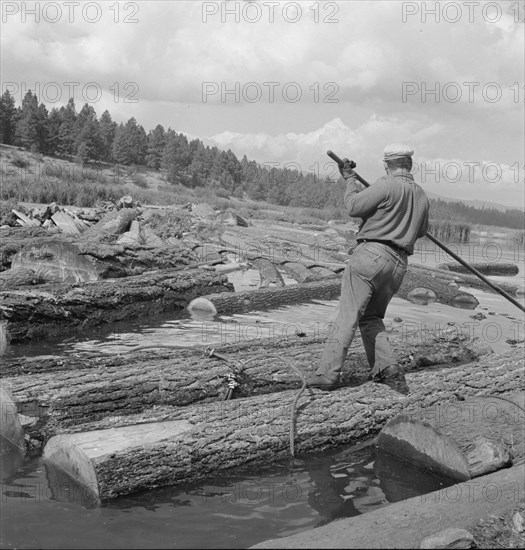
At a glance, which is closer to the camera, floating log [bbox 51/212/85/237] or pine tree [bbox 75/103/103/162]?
floating log [bbox 51/212/85/237]

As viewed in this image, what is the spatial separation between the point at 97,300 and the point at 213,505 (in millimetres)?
6868

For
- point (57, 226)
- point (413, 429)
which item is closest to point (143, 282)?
point (413, 429)

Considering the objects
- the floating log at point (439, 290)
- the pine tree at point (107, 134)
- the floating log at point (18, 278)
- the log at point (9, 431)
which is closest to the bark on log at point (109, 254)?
the floating log at point (18, 278)

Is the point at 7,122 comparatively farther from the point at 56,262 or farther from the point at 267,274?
the point at 56,262

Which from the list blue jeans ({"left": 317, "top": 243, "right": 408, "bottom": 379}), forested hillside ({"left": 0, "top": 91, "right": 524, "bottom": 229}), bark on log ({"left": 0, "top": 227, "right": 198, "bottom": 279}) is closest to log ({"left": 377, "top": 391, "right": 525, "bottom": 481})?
blue jeans ({"left": 317, "top": 243, "right": 408, "bottom": 379})

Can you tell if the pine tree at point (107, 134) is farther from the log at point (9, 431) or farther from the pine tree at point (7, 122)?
the log at point (9, 431)

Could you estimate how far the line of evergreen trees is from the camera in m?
70.8

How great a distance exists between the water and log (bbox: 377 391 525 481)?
0.19 metres

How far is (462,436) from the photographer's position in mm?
5402

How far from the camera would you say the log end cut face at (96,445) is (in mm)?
4781

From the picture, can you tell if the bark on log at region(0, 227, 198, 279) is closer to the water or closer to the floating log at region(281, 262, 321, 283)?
the floating log at region(281, 262, 321, 283)

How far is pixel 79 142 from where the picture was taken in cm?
7306

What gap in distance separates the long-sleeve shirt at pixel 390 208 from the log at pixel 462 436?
1677 mm

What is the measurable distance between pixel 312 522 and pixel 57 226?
1735 cm
